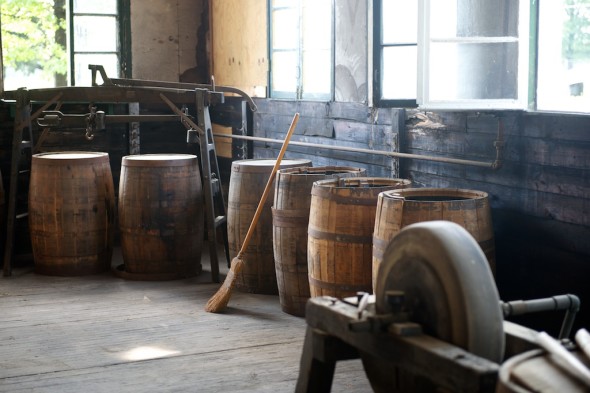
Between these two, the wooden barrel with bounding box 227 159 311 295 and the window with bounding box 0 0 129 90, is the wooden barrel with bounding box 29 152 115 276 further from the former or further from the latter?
the window with bounding box 0 0 129 90

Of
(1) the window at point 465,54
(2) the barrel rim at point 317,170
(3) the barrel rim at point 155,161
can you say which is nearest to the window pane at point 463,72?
(1) the window at point 465,54

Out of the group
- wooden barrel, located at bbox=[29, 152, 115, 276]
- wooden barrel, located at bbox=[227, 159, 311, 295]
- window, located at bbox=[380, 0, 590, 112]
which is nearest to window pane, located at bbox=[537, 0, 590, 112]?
window, located at bbox=[380, 0, 590, 112]

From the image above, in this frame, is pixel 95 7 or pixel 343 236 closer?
pixel 343 236

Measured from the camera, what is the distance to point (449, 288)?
7.87ft

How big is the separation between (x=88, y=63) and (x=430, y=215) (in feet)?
14.9

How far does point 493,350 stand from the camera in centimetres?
239

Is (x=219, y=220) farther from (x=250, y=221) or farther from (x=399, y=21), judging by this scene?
(x=399, y=21)

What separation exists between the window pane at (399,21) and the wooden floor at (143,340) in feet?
5.80

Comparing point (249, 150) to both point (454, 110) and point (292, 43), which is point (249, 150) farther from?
point (454, 110)

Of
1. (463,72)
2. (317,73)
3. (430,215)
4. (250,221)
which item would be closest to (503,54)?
(463,72)

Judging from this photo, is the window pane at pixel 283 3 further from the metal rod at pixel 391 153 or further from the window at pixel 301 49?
the metal rod at pixel 391 153

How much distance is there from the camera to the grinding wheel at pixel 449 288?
237 centimetres

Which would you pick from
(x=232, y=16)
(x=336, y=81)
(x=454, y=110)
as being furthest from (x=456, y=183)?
(x=232, y=16)

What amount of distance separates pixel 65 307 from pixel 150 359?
1305 mm
